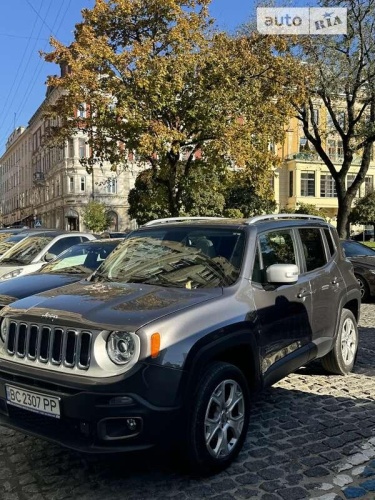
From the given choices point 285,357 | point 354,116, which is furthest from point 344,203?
point 285,357

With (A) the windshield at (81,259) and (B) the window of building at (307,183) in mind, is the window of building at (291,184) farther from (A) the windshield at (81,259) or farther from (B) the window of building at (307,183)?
(A) the windshield at (81,259)

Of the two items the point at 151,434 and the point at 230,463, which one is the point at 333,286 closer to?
the point at 230,463

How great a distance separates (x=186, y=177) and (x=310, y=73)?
592 cm

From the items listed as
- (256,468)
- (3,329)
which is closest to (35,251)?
(3,329)

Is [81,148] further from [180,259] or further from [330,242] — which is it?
[180,259]

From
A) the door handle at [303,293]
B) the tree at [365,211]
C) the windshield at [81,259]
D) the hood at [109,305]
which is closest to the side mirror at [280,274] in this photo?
the hood at [109,305]

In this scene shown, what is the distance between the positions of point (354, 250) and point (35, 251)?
755cm

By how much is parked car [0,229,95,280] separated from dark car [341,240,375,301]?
20.5 feet

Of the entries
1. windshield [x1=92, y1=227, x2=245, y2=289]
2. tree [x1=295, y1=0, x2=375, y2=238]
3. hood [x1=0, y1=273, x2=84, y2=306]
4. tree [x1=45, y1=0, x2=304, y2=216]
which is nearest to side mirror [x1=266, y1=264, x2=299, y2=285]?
windshield [x1=92, y1=227, x2=245, y2=289]

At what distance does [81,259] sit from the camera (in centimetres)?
817

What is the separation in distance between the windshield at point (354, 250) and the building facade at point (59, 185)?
99.0 ft

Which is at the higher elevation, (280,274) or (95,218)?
(95,218)

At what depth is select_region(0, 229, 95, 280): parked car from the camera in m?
9.14

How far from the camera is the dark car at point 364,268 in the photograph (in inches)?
467
